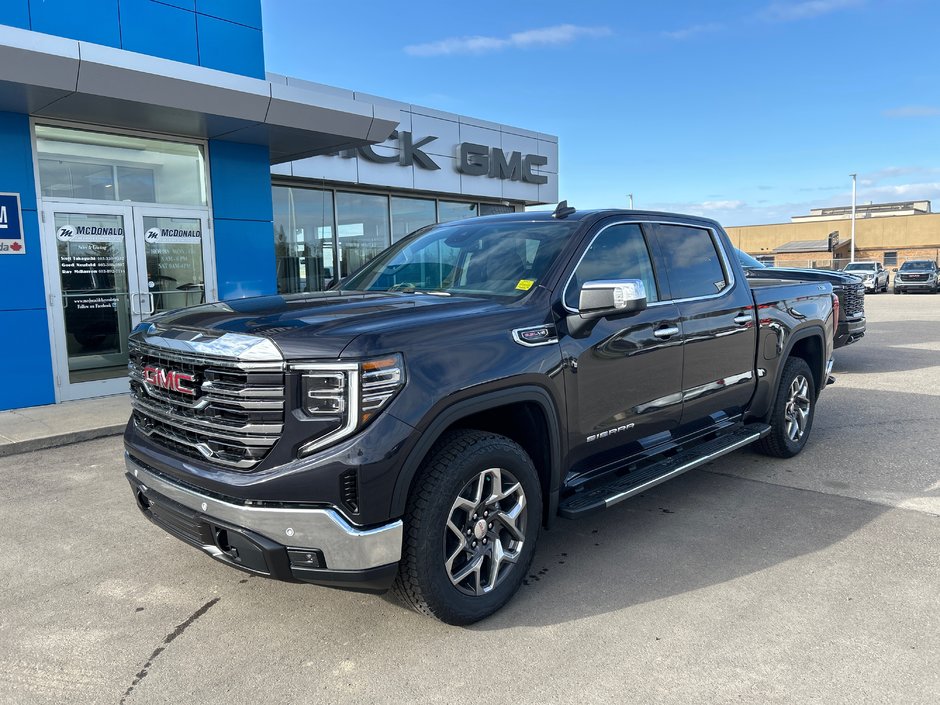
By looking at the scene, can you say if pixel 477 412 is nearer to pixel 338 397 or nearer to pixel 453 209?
pixel 338 397

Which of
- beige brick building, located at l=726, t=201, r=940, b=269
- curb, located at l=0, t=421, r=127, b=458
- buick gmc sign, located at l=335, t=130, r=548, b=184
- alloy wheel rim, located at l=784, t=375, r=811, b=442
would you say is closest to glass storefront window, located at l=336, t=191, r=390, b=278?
buick gmc sign, located at l=335, t=130, r=548, b=184

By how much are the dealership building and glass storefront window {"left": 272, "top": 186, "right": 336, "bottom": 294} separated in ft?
6.52

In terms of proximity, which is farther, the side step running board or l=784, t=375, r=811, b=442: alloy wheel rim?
l=784, t=375, r=811, b=442: alloy wheel rim

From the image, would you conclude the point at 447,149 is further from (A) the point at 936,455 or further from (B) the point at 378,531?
(B) the point at 378,531

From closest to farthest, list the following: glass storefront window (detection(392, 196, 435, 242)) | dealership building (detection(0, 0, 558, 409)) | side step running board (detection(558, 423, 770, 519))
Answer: side step running board (detection(558, 423, 770, 519)), dealership building (detection(0, 0, 558, 409)), glass storefront window (detection(392, 196, 435, 242))

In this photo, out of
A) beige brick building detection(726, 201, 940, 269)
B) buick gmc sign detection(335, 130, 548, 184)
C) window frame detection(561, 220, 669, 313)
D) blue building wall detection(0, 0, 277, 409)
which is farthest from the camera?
beige brick building detection(726, 201, 940, 269)

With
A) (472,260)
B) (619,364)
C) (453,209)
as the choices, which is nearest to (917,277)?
(453,209)

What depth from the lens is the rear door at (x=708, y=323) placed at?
4.59 meters

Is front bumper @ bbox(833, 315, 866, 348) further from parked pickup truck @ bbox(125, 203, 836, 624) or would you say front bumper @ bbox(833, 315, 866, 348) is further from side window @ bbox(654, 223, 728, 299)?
parked pickup truck @ bbox(125, 203, 836, 624)

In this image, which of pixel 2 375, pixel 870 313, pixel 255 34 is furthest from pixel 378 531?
pixel 870 313

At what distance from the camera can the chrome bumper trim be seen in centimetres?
277

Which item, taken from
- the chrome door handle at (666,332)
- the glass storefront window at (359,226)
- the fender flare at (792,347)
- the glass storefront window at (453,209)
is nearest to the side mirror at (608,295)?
the chrome door handle at (666,332)

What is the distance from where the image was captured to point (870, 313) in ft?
77.0

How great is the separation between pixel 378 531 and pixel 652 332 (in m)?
2.16
